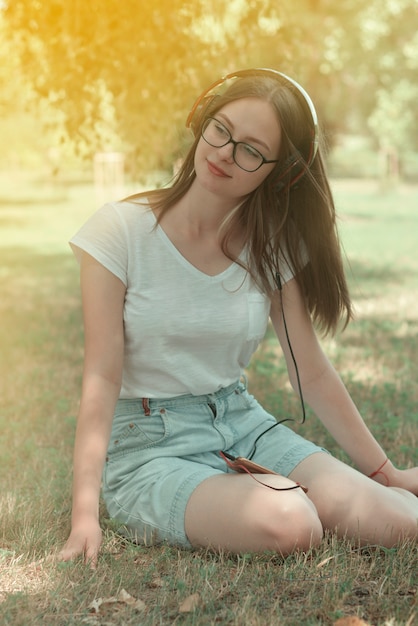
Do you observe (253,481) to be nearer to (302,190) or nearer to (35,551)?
(35,551)

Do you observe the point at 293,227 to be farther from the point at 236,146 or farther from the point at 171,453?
the point at 171,453

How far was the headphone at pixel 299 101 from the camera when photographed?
9.89 ft

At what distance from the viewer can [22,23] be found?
598 centimetres

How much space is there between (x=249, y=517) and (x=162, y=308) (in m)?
0.76

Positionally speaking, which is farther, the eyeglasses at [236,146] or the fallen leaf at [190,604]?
the eyeglasses at [236,146]

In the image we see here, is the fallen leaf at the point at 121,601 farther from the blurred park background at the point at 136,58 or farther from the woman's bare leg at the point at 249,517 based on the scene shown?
the blurred park background at the point at 136,58

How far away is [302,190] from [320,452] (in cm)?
95

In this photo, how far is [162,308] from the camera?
3031 millimetres

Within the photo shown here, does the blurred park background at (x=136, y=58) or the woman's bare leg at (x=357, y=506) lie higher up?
the blurred park background at (x=136, y=58)

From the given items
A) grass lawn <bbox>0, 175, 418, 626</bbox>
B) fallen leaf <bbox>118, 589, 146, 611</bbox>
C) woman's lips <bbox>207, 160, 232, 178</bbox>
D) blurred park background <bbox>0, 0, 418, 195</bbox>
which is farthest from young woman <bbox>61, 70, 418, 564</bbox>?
blurred park background <bbox>0, 0, 418, 195</bbox>

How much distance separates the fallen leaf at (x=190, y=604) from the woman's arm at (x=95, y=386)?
1.34 ft

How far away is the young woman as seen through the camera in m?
2.83

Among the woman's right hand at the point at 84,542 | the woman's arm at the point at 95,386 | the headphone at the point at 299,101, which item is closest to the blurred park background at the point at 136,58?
the headphone at the point at 299,101

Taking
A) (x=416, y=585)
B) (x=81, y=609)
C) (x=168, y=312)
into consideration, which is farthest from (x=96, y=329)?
(x=416, y=585)
